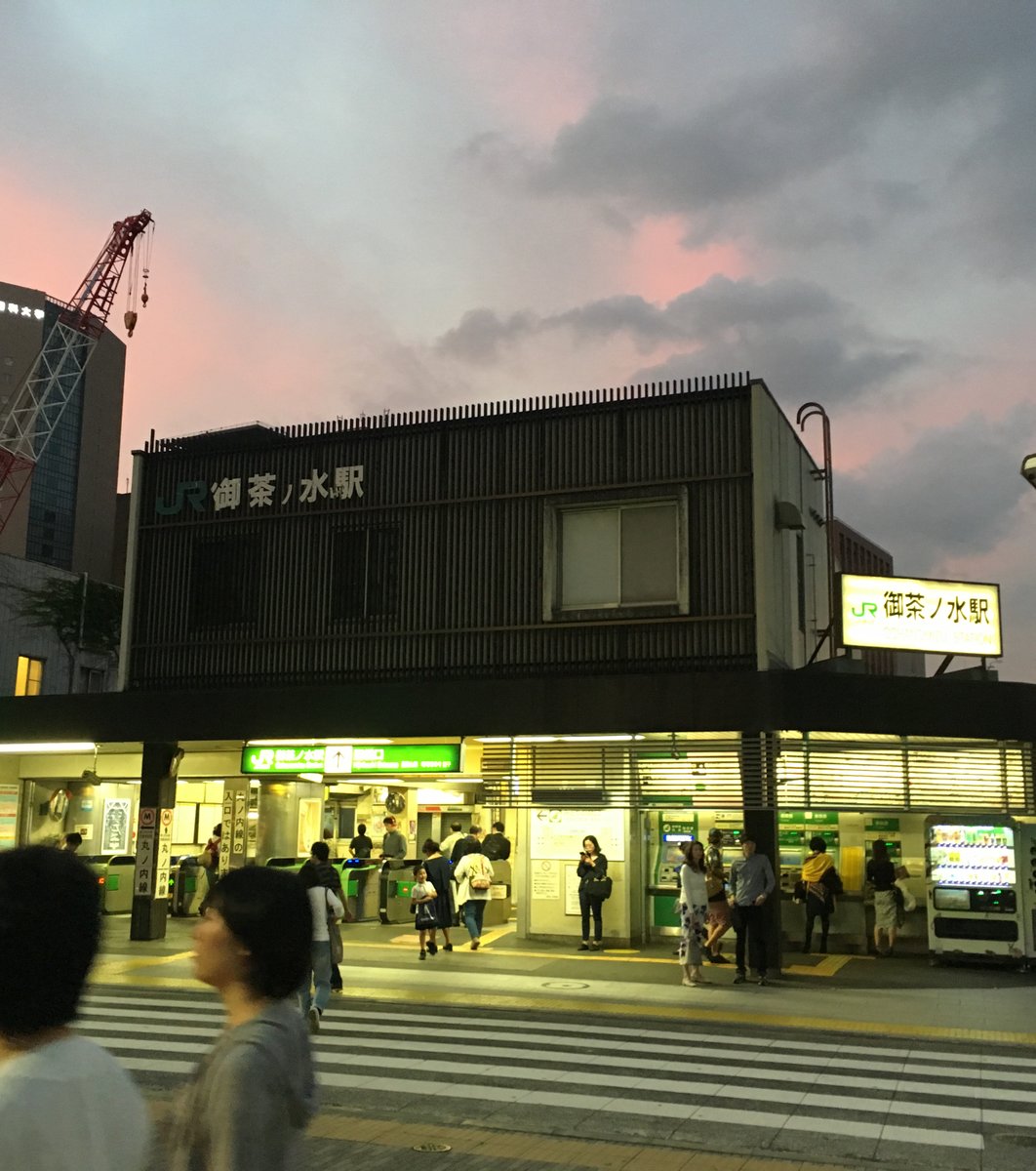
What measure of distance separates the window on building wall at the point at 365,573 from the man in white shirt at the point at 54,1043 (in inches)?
708

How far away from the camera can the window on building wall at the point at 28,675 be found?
188 ft

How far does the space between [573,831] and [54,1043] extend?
58.6 feet

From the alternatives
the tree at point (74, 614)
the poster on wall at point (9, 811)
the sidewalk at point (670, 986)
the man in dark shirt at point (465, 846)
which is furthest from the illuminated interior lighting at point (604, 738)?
the tree at point (74, 614)

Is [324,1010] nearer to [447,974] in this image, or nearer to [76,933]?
[447,974]

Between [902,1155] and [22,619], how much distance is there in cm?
5591

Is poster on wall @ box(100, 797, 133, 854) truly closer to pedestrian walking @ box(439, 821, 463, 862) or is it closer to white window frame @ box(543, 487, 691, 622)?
pedestrian walking @ box(439, 821, 463, 862)

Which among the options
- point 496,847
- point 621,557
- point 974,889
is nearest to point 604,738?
point 621,557

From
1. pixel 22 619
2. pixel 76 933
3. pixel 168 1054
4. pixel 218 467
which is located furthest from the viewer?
pixel 22 619

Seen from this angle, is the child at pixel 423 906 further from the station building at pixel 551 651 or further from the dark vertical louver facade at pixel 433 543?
the dark vertical louver facade at pixel 433 543

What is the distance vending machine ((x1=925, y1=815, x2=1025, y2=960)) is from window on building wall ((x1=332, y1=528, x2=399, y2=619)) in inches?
361

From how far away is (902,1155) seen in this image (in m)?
8.20

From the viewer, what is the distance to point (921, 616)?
1902 cm

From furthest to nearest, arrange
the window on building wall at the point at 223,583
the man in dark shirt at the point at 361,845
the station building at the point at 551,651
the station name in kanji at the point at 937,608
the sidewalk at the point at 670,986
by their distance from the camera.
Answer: the man in dark shirt at the point at 361,845
the window on building wall at the point at 223,583
the station name in kanji at the point at 937,608
the station building at the point at 551,651
the sidewalk at the point at 670,986

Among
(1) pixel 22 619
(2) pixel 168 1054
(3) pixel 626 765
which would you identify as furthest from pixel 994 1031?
(1) pixel 22 619
